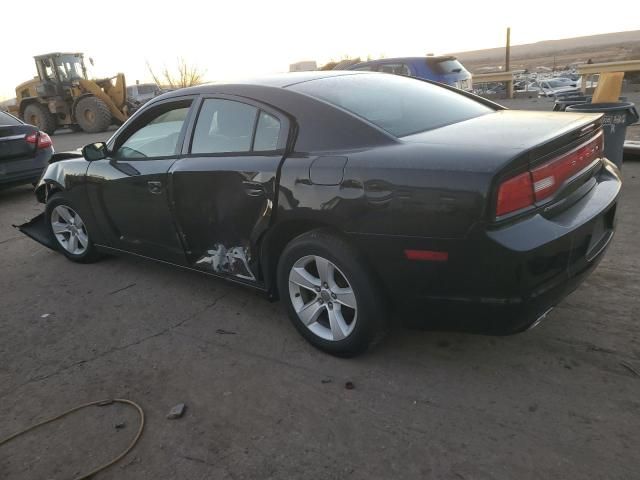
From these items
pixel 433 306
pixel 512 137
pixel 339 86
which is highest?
pixel 339 86

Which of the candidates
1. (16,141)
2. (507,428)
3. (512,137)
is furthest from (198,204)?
(16,141)

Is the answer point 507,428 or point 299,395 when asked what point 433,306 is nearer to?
point 507,428

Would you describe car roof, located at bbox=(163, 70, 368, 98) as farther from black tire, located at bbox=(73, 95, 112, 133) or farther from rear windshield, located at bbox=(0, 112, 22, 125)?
black tire, located at bbox=(73, 95, 112, 133)

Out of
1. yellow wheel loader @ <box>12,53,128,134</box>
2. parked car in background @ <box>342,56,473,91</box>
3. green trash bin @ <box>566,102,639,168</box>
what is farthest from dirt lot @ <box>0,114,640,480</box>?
yellow wheel loader @ <box>12,53,128,134</box>

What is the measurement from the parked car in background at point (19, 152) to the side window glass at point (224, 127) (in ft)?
18.0

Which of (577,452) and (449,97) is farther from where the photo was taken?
(449,97)

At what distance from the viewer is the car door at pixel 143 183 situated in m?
3.75

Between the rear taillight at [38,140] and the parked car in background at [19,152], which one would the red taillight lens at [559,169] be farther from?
the rear taillight at [38,140]

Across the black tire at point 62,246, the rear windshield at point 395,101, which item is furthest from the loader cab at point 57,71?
the rear windshield at point 395,101

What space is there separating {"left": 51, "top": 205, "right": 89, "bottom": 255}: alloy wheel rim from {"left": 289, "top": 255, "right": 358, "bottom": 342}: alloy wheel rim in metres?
2.57

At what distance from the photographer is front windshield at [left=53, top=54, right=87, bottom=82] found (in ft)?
64.4

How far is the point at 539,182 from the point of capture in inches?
96.3

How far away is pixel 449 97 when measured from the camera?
3588 mm

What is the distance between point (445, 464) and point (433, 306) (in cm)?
71
